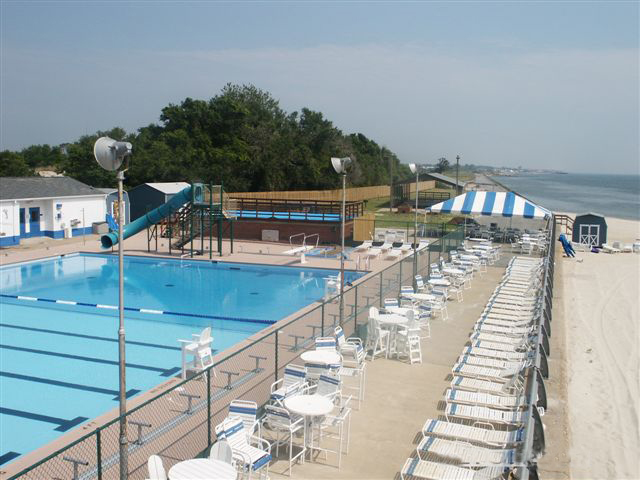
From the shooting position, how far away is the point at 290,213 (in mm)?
30484

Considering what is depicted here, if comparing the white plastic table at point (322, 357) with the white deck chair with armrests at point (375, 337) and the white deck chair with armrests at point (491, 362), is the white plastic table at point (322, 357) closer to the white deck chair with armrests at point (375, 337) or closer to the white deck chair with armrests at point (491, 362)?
the white deck chair with armrests at point (375, 337)

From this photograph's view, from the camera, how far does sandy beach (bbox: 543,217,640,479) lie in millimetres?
8195

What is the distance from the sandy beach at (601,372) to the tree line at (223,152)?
31365 mm

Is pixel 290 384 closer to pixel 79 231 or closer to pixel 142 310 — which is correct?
pixel 142 310

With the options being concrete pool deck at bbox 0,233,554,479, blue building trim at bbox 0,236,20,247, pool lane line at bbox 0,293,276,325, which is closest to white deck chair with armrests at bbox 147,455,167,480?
concrete pool deck at bbox 0,233,554,479

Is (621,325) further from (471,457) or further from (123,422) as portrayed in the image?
(123,422)

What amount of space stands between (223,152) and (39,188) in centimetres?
2388

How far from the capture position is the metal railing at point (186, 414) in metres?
6.84

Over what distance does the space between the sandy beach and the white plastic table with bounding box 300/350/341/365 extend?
3.30 m

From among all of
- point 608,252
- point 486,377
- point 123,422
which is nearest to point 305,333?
point 486,377

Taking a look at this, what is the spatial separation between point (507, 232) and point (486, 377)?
21943 millimetres

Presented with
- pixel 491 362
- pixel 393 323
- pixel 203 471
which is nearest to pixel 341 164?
pixel 393 323

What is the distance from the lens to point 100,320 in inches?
663

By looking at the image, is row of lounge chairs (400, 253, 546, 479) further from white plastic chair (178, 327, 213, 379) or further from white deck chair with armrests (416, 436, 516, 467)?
white plastic chair (178, 327, 213, 379)
